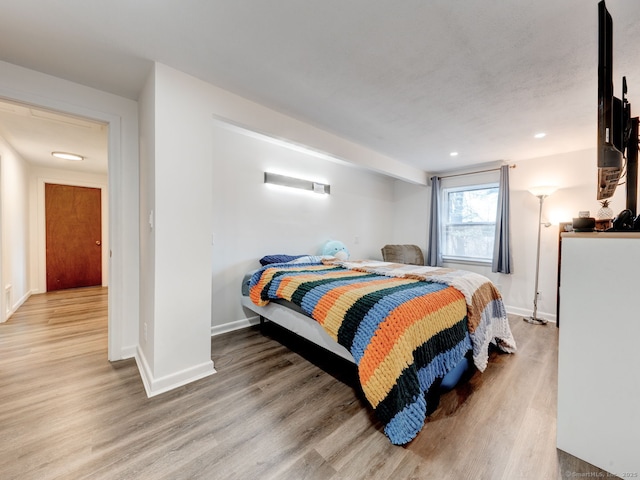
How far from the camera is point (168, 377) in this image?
6.03 feet

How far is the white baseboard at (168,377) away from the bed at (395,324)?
0.74m

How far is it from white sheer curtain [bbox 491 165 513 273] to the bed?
5.29 ft

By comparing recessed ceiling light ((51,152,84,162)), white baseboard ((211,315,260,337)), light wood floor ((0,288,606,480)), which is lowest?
light wood floor ((0,288,606,480))

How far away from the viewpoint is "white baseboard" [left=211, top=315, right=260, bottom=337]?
286 cm

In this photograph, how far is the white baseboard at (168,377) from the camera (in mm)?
1784

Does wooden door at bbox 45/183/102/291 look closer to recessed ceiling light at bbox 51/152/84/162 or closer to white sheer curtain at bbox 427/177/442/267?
recessed ceiling light at bbox 51/152/84/162

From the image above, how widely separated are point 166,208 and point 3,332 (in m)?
2.77

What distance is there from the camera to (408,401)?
4.62 feet

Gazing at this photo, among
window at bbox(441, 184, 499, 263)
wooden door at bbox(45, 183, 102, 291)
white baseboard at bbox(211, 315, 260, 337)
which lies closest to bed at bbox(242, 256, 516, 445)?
white baseboard at bbox(211, 315, 260, 337)

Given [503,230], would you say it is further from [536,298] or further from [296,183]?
[296,183]

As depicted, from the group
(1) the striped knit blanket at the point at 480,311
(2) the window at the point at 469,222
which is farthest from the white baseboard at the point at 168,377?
(2) the window at the point at 469,222

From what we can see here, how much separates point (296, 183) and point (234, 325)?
6.60 ft

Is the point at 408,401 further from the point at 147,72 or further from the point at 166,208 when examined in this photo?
the point at 147,72

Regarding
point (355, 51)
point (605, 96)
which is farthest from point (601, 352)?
point (355, 51)
